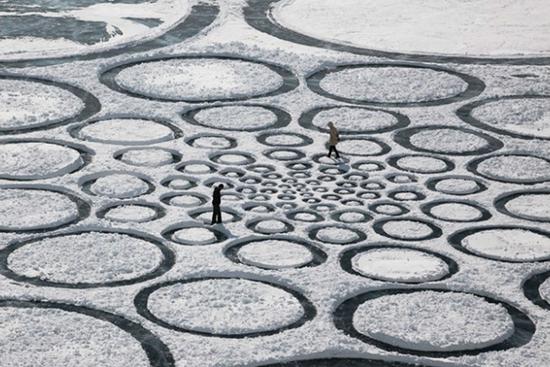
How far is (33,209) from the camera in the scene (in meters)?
28.2

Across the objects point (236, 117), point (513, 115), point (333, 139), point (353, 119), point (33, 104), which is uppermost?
point (333, 139)

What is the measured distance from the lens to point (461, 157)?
32.8m

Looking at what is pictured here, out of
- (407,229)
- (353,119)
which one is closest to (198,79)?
(353,119)

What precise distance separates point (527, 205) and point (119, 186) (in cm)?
987

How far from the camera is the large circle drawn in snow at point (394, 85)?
37.7 m

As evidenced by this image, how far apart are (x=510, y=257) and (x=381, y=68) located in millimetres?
15860

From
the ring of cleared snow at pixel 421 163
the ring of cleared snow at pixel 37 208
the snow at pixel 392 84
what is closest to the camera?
the ring of cleared snow at pixel 37 208

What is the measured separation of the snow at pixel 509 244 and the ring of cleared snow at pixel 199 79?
40.1 ft

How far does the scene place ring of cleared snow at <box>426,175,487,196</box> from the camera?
30000 mm

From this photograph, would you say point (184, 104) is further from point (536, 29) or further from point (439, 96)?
point (536, 29)

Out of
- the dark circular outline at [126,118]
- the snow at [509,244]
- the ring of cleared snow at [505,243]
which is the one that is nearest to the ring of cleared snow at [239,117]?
the dark circular outline at [126,118]

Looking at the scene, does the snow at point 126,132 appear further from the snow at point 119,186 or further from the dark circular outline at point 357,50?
the dark circular outline at point 357,50

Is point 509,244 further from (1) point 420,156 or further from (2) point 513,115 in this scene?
(2) point 513,115

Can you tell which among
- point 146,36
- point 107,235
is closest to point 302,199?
point 107,235
